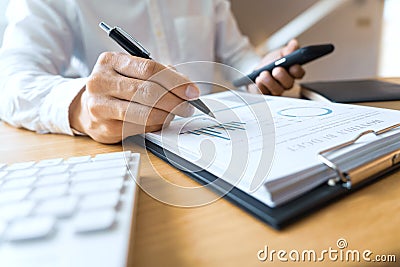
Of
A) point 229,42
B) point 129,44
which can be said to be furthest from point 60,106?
point 229,42

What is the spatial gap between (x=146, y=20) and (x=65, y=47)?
198 millimetres

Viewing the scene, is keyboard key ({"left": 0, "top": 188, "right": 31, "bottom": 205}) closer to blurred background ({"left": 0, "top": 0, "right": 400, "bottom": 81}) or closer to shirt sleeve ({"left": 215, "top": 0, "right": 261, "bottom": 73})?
shirt sleeve ({"left": 215, "top": 0, "right": 261, "bottom": 73})

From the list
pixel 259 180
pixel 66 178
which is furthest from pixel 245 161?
pixel 66 178

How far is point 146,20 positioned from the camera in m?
0.77

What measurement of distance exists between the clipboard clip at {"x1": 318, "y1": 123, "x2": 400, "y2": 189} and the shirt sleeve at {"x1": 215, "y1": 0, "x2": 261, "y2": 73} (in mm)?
694

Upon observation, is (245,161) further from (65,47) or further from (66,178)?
(65,47)

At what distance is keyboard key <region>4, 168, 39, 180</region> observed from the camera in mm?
259

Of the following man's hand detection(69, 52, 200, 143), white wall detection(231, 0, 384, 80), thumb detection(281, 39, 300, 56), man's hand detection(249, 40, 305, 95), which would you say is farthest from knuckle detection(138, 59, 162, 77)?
white wall detection(231, 0, 384, 80)

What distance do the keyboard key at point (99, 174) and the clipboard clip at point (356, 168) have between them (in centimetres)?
15

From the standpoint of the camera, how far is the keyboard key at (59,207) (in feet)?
0.62

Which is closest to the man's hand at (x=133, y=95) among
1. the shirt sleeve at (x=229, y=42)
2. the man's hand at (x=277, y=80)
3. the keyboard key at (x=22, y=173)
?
the keyboard key at (x=22, y=173)

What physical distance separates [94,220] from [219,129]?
0.18 meters

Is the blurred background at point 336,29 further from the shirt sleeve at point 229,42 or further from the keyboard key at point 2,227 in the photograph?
the keyboard key at point 2,227

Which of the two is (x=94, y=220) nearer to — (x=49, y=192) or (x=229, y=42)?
(x=49, y=192)
